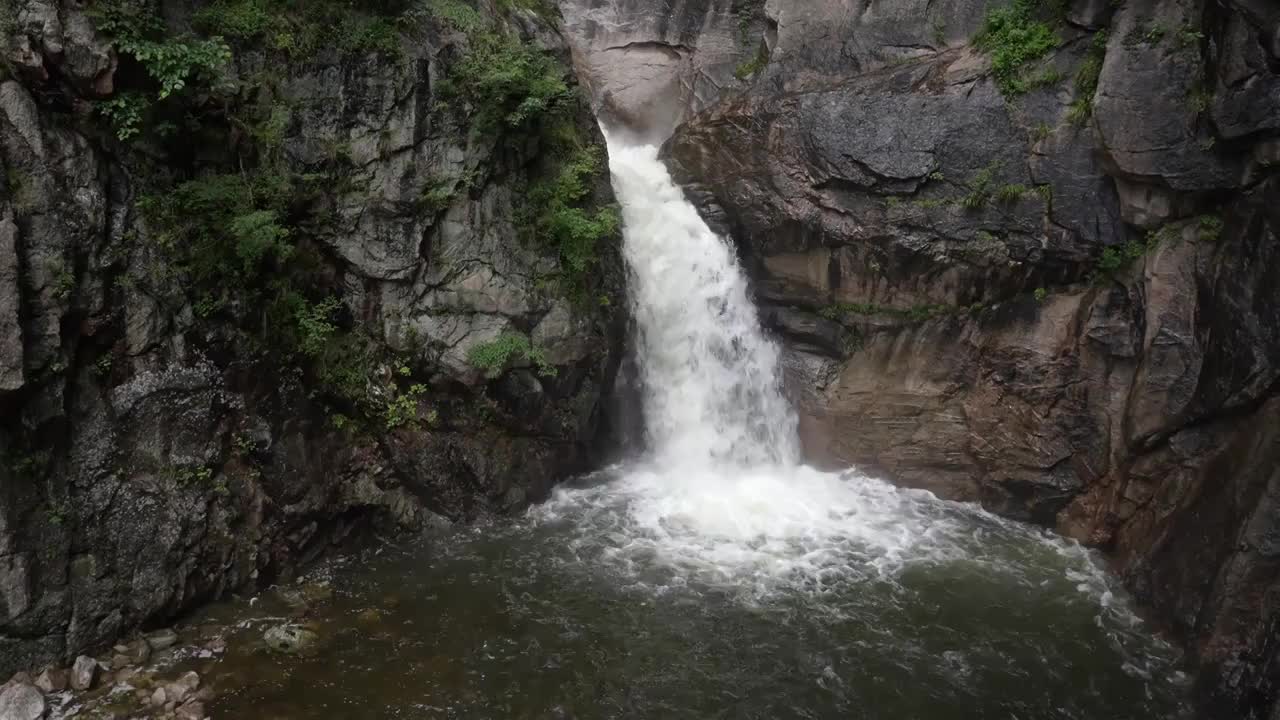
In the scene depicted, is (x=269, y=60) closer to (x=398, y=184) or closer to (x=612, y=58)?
(x=398, y=184)

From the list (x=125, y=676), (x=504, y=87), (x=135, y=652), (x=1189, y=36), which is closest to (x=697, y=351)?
(x=504, y=87)

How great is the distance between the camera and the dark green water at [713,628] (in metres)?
8.26

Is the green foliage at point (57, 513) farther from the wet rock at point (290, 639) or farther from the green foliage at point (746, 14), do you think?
the green foliage at point (746, 14)

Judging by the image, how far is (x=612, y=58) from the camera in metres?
19.7

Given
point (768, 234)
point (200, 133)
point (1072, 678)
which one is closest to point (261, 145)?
point (200, 133)

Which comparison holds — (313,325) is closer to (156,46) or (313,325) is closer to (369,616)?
(156,46)

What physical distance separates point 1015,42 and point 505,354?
10.6 metres

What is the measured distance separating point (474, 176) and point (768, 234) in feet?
19.7

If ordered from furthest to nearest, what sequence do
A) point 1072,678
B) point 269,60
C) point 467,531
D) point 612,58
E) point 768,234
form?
point 612,58, point 768,234, point 467,531, point 269,60, point 1072,678

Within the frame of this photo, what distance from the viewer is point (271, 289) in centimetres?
1034

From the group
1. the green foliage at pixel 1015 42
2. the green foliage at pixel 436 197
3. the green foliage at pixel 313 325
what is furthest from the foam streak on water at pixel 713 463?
the green foliage at pixel 1015 42

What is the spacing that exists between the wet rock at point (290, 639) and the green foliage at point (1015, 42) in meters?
13.8

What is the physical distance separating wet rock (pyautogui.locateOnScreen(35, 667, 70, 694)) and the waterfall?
938 centimetres

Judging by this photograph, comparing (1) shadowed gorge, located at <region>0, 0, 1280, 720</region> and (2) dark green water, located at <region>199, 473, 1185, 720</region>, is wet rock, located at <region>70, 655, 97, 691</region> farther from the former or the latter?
(2) dark green water, located at <region>199, 473, 1185, 720</region>
